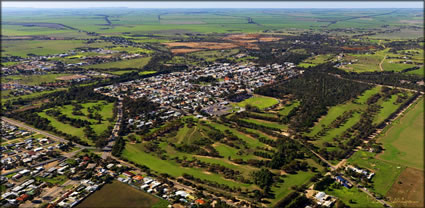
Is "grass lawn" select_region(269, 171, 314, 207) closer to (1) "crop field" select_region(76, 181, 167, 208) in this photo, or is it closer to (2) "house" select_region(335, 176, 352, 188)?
(2) "house" select_region(335, 176, 352, 188)

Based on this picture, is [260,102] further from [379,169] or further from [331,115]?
[379,169]

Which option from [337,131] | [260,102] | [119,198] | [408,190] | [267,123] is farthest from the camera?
[260,102]

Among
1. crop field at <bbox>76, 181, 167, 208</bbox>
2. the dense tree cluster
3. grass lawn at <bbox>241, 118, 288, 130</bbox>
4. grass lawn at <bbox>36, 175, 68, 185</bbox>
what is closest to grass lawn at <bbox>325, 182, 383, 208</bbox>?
the dense tree cluster

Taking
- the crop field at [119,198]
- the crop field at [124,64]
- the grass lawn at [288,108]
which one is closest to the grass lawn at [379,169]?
the grass lawn at [288,108]

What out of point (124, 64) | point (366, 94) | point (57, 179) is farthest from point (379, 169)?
point (124, 64)

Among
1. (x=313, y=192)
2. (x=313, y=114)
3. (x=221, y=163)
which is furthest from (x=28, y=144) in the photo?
(x=313, y=114)

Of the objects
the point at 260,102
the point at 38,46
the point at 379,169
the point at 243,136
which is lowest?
the point at 379,169

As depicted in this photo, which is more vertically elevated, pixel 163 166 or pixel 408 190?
pixel 408 190
